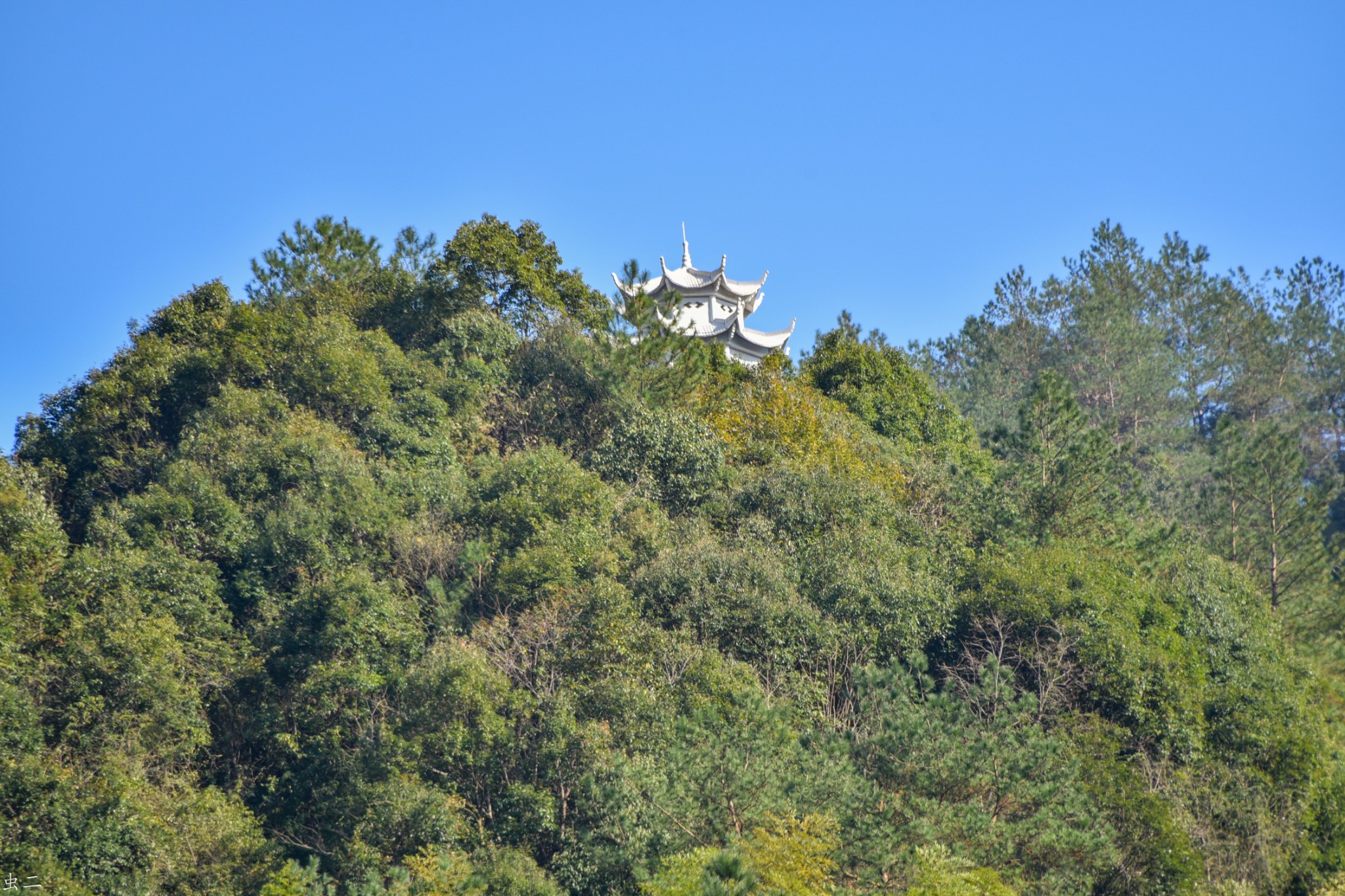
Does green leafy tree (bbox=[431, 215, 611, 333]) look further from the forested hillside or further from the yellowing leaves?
the yellowing leaves

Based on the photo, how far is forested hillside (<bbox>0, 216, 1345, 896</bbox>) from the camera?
18766 millimetres

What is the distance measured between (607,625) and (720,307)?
24733 mm

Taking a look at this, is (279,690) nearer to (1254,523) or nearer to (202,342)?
(202,342)

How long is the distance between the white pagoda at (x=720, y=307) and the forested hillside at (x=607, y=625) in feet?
23.9

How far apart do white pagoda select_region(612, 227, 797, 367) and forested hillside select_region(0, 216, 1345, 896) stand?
7287mm

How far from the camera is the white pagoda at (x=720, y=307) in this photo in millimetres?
42844

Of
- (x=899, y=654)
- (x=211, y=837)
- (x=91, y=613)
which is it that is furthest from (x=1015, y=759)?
(x=91, y=613)

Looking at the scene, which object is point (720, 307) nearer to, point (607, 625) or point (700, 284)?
point (700, 284)

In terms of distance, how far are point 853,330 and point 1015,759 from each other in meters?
22.3

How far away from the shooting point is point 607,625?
851 inches

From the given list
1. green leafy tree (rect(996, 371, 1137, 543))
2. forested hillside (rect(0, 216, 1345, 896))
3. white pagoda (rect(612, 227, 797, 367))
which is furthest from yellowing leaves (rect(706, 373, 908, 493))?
white pagoda (rect(612, 227, 797, 367))

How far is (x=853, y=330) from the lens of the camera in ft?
130

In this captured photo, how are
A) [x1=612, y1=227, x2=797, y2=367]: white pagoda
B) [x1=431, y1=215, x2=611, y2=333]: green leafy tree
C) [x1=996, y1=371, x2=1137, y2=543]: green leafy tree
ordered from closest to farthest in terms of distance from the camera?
[x1=996, y1=371, x2=1137, y2=543]: green leafy tree, [x1=431, y1=215, x2=611, y2=333]: green leafy tree, [x1=612, y1=227, x2=797, y2=367]: white pagoda

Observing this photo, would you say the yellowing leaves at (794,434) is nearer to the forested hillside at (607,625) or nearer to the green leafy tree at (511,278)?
the forested hillside at (607,625)
